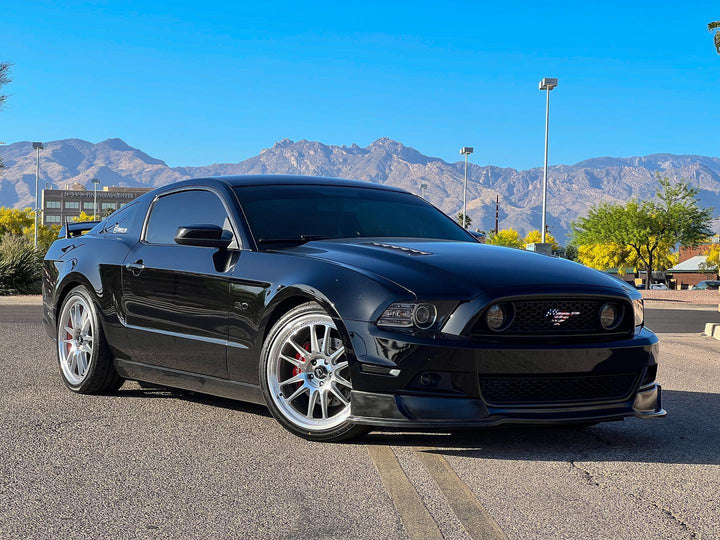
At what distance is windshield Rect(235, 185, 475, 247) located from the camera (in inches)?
231

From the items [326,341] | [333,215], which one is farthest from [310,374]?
[333,215]

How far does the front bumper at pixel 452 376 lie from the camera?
4586 millimetres

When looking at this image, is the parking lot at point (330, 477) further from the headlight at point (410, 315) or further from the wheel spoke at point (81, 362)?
the headlight at point (410, 315)

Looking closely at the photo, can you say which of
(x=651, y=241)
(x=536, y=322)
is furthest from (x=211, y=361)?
(x=651, y=241)

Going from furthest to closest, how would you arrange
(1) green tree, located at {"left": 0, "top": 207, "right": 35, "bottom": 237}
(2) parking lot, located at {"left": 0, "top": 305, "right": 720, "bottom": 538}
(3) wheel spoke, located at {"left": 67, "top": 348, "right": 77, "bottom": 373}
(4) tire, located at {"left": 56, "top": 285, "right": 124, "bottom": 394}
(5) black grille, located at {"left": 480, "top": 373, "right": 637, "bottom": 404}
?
(1) green tree, located at {"left": 0, "top": 207, "right": 35, "bottom": 237} → (3) wheel spoke, located at {"left": 67, "top": 348, "right": 77, "bottom": 373} → (4) tire, located at {"left": 56, "top": 285, "right": 124, "bottom": 394} → (5) black grille, located at {"left": 480, "top": 373, "right": 637, "bottom": 404} → (2) parking lot, located at {"left": 0, "top": 305, "right": 720, "bottom": 538}

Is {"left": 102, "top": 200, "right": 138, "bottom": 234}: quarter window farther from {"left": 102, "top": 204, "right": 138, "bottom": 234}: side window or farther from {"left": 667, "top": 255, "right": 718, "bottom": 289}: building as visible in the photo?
{"left": 667, "top": 255, "right": 718, "bottom": 289}: building

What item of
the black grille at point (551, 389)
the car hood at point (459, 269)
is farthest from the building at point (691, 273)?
the black grille at point (551, 389)

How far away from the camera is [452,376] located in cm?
460

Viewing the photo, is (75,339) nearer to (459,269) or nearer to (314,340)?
(314,340)

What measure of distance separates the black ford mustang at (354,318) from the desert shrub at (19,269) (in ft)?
61.7

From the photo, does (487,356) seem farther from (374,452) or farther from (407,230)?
(407,230)

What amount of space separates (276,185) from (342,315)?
174cm

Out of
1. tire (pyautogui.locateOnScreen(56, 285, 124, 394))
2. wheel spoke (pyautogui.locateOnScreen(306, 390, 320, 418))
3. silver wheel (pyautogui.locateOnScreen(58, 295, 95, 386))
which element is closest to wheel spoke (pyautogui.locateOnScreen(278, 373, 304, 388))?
wheel spoke (pyautogui.locateOnScreen(306, 390, 320, 418))

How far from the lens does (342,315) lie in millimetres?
4797
